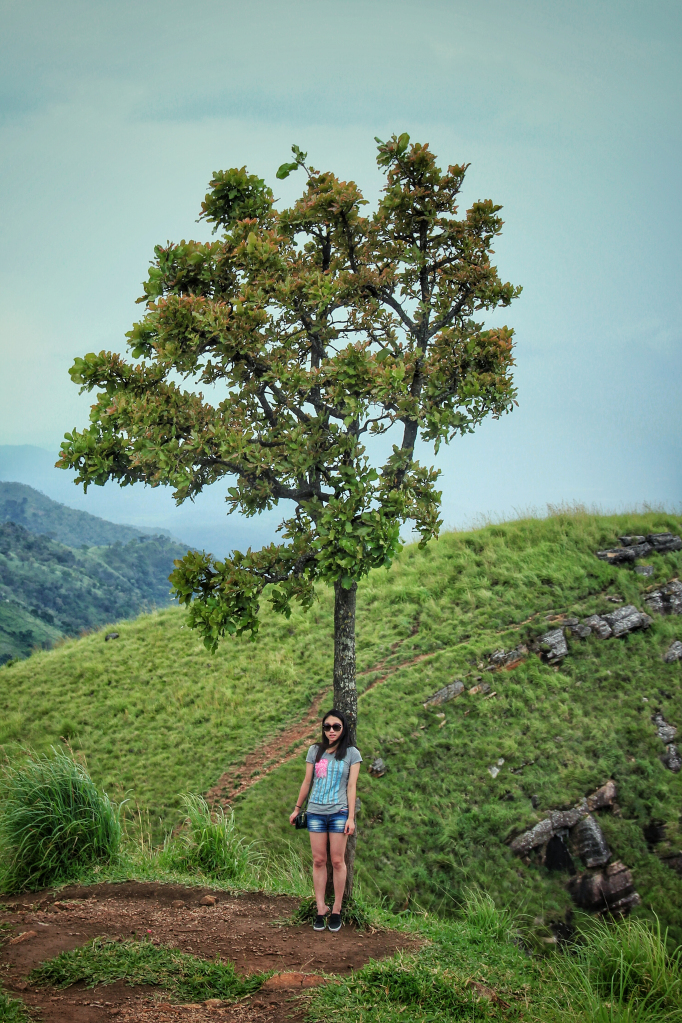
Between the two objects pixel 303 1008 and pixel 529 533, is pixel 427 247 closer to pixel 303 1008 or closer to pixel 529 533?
pixel 303 1008

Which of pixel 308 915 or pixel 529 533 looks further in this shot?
pixel 529 533

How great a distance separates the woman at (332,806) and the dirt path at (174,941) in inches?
15.8

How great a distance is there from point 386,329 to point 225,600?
13.7 feet

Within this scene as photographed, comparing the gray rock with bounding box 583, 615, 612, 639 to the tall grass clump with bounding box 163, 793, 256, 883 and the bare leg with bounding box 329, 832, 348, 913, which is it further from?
the bare leg with bounding box 329, 832, 348, 913

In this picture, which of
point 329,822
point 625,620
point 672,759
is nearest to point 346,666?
point 329,822

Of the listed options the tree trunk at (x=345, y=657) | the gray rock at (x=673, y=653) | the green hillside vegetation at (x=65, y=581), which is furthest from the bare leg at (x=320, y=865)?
the green hillside vegetation at (x=65, y=581)

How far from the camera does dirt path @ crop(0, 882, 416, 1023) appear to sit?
16.4ft

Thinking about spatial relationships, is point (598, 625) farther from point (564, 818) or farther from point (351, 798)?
point (351, 798)

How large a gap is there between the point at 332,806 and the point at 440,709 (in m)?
7.65

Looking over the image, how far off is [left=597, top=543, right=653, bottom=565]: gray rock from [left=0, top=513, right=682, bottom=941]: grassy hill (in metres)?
0.41

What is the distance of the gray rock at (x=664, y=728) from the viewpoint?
13584 mm

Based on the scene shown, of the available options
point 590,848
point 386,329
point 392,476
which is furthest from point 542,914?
point 386,329

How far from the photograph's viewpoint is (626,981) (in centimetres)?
571

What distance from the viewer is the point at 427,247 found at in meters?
8.69
